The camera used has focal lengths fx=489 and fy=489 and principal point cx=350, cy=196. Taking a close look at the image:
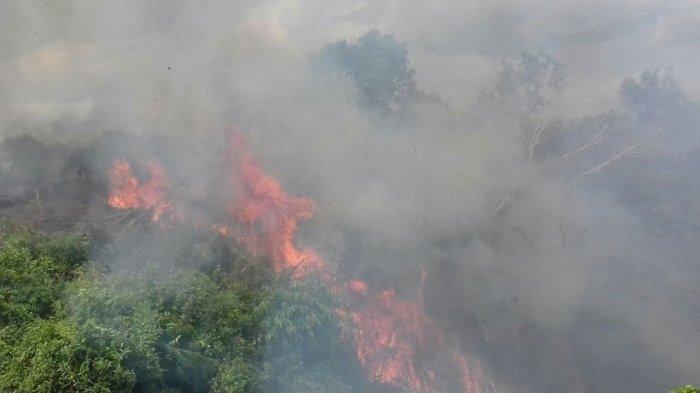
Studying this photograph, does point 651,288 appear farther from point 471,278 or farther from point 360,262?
point 360,262

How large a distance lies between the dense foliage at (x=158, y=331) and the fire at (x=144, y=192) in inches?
243

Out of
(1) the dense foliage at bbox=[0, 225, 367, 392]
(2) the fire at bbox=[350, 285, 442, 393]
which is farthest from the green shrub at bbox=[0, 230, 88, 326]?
(2) the fire at bbox=[350, 285, 442, 393]

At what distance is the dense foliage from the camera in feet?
38.9

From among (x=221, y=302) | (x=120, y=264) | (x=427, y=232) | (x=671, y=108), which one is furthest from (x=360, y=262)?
(x=671, y=108)

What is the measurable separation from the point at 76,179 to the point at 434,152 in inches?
900

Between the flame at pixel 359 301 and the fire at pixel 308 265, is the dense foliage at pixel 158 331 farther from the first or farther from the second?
the fire at pixel 308 265

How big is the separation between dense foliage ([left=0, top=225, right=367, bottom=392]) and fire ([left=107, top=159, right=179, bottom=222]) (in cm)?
618

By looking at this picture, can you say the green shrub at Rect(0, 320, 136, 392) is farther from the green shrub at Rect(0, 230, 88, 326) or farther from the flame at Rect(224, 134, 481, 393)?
the flame at Rect(224, 134, 481, 393)

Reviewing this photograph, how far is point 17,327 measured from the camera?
14289 millimetres

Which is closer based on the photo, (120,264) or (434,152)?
(120,264)

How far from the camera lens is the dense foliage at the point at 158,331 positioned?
1186cm

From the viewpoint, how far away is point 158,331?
1331 centimetres

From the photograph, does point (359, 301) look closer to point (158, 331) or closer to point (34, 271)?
point (158, 331)

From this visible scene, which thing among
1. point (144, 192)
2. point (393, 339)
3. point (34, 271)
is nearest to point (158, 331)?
point (34, 271)
